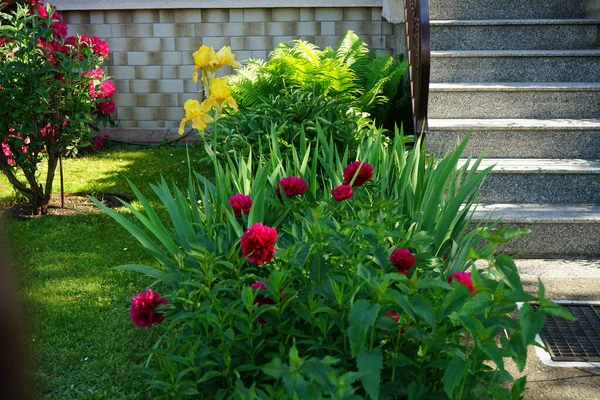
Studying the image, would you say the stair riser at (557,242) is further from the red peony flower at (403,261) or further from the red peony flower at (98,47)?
the red peony flower at (98,47)

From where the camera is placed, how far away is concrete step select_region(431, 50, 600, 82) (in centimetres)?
547

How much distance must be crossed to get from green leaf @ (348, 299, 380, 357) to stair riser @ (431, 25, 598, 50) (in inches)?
171

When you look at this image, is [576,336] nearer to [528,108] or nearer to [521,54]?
[528,108]

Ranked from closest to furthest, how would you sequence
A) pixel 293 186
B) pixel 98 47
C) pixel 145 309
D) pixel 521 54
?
pixel 145 309
pixel 293 186
pixel 521 54
pixel 98 47

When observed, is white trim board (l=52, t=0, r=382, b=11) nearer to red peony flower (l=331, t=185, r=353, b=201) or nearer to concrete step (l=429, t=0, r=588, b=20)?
concrete step (l=429, t=0, r=588, b=20)

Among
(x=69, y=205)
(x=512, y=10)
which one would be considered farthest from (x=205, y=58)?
(x=512, y=10)

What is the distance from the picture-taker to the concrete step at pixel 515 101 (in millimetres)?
5191

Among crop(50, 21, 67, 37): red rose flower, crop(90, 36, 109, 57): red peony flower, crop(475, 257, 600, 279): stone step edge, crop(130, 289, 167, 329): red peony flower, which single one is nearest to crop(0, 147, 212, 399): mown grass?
crop(130, 289, 167, 329): red peony flower

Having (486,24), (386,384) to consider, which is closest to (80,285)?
(386,384)

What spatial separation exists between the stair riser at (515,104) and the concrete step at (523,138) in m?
0.25

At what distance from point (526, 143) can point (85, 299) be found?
9.53 feet

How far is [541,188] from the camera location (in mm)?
4695

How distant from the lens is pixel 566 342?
3369 mm

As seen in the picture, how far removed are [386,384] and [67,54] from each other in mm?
4012
